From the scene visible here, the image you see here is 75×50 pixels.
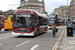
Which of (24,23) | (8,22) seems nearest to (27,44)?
(24,23)

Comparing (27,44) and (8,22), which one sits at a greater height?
(8,22)

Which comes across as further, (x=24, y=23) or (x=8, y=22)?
(x=8, y=22)

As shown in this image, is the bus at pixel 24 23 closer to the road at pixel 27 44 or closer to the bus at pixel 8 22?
the road at pixel 27 44

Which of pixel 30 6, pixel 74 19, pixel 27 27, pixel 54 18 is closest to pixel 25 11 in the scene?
pixel 27 27

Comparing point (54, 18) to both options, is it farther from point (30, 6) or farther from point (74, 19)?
point (30, 6)

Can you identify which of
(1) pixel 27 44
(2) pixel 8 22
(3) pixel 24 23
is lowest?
(1) pixel 27 44

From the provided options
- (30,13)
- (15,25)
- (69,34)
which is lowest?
(69,34)

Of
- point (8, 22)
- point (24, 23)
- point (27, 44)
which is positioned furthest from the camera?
point (8, 22)

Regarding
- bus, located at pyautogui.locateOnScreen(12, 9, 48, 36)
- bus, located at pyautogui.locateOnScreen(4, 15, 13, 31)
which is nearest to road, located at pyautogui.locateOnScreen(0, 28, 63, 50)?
bus, located at pyautogui.locateOnScreen(12, 9, 48, 36)

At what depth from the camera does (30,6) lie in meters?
115

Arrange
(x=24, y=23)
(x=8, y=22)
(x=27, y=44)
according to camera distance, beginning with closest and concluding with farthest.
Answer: (x=27, y=44)
(x=24, y=23)
(x=8, y=22)

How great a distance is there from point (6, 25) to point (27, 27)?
17.8 m

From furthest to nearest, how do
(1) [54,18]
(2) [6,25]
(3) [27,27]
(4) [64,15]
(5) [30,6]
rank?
1. (4) [64,15]
2. (5) [30,6]
3. (1) [54,18]
4. (2) [6,25]
5. (3) [27,27]

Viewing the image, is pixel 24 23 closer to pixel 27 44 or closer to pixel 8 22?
pixel 27 44
